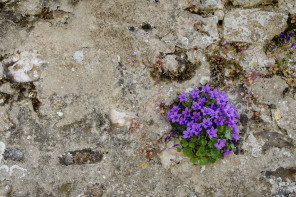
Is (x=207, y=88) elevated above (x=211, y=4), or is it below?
below

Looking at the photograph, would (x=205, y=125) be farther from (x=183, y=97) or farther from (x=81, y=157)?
(x=81, y=157)

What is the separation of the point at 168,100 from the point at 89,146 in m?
1.04

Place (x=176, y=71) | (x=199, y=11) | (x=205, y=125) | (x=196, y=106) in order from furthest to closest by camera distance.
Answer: (x=199, y=11), (x=176, y=71), (x=196, y=106), (x=205, y=125)

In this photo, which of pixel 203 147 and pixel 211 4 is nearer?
pixel 203 147

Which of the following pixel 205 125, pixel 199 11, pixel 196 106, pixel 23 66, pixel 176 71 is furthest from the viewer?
pixel 199 11

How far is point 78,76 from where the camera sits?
2.98 m

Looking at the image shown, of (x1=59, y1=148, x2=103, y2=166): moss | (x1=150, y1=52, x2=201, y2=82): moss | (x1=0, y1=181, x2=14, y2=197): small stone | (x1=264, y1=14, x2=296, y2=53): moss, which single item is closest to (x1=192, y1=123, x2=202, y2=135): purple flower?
(x1=150, y1=52, x2=201, y2=82): moss

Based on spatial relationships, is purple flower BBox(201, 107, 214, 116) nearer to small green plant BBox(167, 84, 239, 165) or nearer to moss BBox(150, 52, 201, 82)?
small green plant BBox(167, 84, 239, 165)

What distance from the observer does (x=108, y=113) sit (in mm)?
2998

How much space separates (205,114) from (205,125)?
4.5 inches

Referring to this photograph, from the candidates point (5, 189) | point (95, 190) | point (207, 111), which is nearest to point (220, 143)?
point (207, 111)

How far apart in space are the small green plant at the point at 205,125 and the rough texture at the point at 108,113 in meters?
0.16

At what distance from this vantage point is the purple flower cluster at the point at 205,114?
9.03ft

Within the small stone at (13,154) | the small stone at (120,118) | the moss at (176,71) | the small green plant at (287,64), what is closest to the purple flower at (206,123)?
the moss at (176,71)
